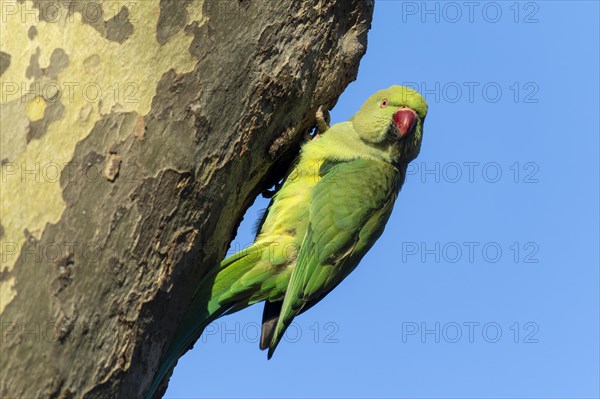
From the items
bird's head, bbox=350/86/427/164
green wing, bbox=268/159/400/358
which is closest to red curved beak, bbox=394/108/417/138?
bird's head, bbox=350/86/427/164

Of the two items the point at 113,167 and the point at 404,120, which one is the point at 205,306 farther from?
the point at 404,120

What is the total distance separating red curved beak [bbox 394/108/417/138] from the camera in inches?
165

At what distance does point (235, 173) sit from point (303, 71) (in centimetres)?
67

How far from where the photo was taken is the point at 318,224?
12.4ft

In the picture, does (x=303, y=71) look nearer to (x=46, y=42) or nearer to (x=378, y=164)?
(x=378, y=164)

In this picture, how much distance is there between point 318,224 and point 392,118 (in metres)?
0.88

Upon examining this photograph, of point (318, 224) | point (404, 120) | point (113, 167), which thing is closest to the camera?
point (113, 167)

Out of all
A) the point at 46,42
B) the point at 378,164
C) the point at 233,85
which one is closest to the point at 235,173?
the point at 233,85

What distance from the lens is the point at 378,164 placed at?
4203mm

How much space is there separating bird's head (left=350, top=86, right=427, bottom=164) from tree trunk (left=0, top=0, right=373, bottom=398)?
1249mm

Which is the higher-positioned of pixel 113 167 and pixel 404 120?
pixel 404 120

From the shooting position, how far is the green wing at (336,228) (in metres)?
3.69

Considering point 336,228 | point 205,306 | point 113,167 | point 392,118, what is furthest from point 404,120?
point 113,167

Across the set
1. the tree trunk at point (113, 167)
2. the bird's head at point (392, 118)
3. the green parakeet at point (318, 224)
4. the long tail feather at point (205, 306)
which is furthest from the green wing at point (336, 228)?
the tree trunk at point (113, 167)
